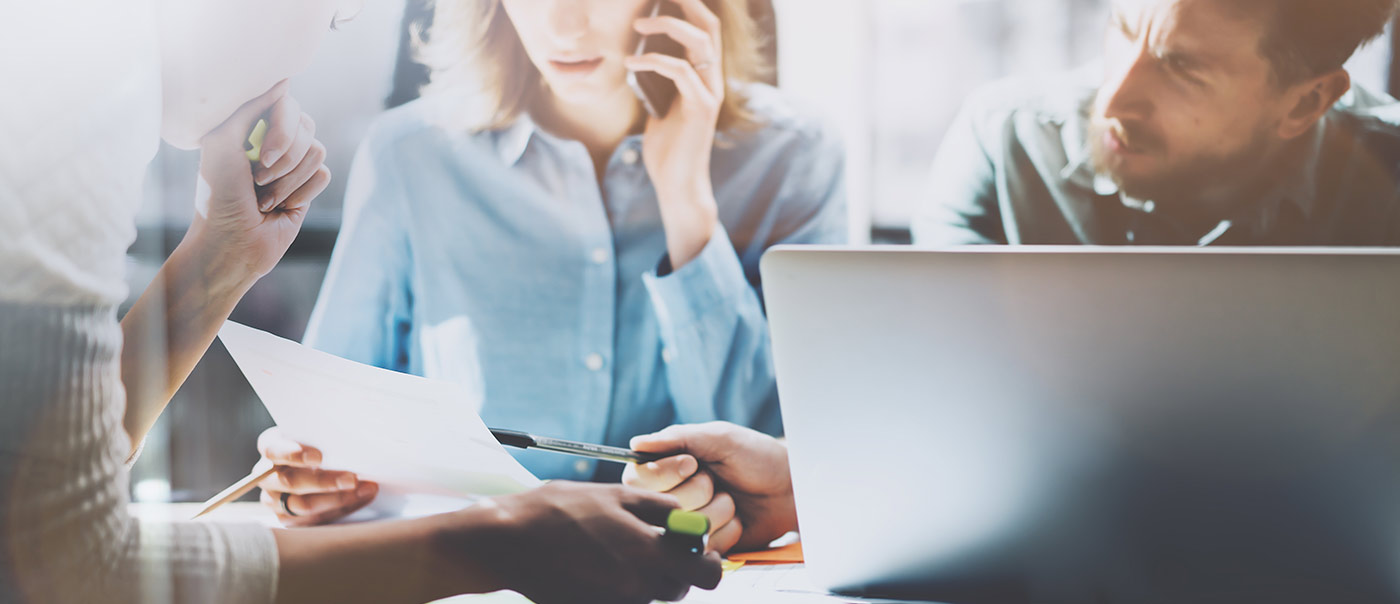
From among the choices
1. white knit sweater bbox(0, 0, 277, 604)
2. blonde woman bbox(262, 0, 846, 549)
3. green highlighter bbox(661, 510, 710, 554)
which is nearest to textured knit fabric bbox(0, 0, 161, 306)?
white knit sweater bbox(0, 0, 277, 604)

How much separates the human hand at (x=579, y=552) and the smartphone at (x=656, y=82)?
0.95 m

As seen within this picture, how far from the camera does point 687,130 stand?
1.39 metres

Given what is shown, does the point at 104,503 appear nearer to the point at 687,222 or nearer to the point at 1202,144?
the point at 687,222

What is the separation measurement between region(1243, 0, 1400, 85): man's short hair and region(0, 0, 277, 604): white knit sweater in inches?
58.3

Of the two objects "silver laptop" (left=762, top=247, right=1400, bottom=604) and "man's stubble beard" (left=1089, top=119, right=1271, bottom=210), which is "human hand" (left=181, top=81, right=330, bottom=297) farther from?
"man's stubble beard" (left=1089, top=119, right=1271, bottom=210)

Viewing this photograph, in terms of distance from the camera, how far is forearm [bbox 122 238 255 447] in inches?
30.9

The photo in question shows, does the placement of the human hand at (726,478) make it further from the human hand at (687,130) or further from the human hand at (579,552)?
the human hand at (687,130)

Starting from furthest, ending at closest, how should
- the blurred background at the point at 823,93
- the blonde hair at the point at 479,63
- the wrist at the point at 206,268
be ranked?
the blonde hair at the point at 479,63 → the blurred background at the point at 823,93 → the wrist at the point at 206,268

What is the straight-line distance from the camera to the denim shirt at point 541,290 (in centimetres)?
133

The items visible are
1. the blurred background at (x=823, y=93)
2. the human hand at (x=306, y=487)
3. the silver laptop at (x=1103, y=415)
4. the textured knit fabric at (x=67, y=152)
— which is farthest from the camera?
the blurred background at (x=823, y=93)

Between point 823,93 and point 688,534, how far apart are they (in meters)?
Answer: 1.12

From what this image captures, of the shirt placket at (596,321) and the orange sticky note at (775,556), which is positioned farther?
the shirt placket at (596,321)

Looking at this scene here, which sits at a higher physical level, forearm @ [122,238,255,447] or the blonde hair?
the blonde hair

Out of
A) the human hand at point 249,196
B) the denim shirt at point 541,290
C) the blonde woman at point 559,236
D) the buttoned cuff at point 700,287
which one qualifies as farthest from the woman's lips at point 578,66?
the human hand at point 249,196
